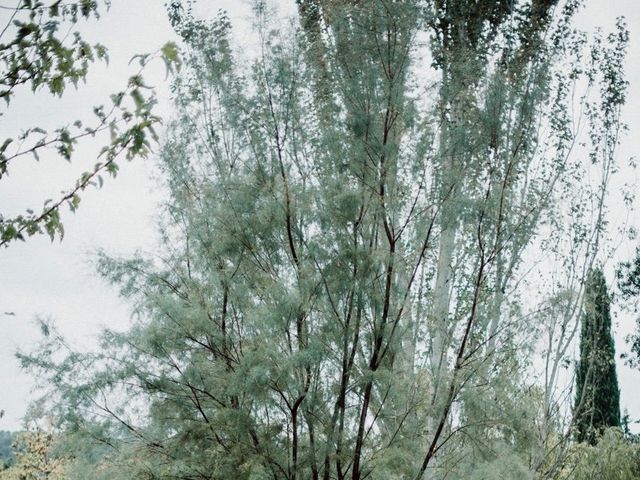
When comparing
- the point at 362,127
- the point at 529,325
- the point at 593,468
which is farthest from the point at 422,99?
the point at 593,468

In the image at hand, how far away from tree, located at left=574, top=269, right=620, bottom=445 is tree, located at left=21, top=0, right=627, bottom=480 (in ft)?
15.4

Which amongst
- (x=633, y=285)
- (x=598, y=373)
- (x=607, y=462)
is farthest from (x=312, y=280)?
(x=633, y=285)

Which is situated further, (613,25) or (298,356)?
(613,25)

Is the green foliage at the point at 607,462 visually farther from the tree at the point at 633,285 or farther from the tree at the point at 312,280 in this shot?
the tree at the point at 633,285

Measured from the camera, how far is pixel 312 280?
6.27m

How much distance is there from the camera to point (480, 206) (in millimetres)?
6605

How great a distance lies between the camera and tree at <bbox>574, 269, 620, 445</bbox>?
11.9 m

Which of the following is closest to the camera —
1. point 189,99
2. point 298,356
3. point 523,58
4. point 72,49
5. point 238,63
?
point 72,49

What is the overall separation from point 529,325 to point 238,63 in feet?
11.5

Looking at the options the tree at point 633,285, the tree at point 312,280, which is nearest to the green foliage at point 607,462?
the tree at point 312,280

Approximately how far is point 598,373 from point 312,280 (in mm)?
10694

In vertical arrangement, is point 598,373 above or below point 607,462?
above

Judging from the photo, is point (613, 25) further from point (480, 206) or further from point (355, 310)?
point (355, 310)

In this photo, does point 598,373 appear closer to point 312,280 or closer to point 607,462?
point 607,462
